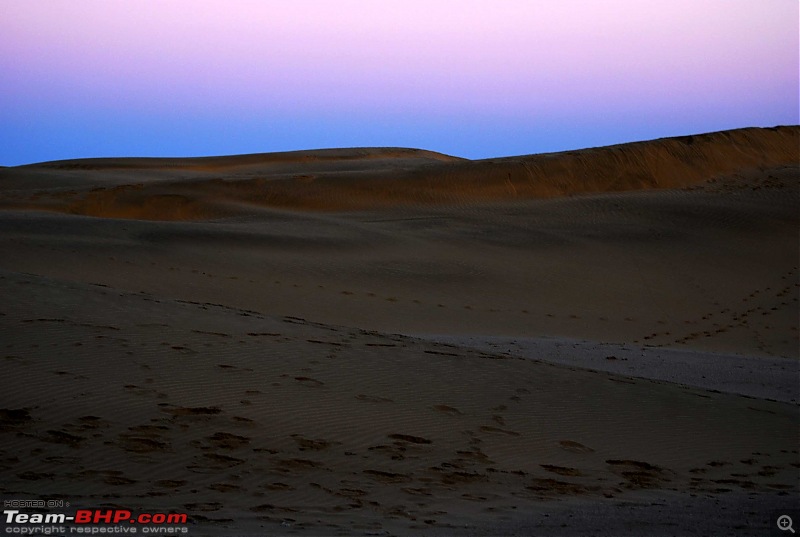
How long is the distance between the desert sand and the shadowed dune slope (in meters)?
5.45

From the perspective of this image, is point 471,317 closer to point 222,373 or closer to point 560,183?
point 222,373

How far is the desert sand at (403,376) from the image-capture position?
227 inches

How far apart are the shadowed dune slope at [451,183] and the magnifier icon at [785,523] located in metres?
23.2

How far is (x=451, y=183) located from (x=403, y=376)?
2195 cm

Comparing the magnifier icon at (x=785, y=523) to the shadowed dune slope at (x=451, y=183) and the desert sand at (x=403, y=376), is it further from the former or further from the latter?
the shadowed dune slope at (x=451, y=183)

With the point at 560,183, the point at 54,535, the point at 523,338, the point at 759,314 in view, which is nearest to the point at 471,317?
the point at 523,338

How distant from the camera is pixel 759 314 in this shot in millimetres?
17953

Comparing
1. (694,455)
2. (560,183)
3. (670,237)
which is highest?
(560,183)

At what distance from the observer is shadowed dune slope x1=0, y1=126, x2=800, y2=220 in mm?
28125

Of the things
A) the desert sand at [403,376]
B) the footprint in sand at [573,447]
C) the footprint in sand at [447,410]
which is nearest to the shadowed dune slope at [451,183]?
the desert sand at [403,376]

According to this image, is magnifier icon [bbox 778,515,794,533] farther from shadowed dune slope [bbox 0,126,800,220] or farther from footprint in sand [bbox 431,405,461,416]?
shadowed dune slope [bbox 0,126,800,220]

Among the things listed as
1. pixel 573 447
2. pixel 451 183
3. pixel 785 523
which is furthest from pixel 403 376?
pixel 451 183

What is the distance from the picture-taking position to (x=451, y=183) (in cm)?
3012

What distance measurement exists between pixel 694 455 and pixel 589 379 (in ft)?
6.69
